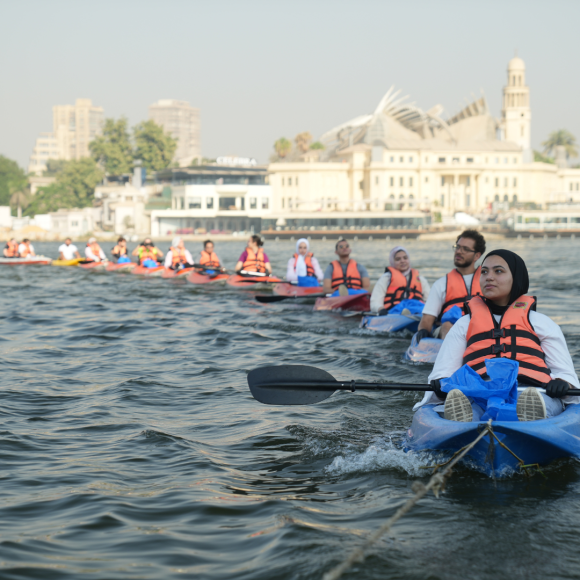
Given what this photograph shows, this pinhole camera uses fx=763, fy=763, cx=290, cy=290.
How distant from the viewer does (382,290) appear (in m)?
11.4

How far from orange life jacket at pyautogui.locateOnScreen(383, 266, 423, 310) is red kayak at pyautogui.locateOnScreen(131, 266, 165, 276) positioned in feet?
46.0

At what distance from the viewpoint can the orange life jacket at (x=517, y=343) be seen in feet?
17.0

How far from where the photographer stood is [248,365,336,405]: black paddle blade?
594cm

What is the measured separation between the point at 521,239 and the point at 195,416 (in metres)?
77.2

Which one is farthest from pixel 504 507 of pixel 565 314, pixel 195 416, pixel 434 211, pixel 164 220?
pixel 434 211

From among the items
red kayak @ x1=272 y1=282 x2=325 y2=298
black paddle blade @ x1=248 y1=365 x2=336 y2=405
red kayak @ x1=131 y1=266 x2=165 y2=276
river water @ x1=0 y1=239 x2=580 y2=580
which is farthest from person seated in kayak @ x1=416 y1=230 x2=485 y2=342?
red kayak @ x1=131 y1=266 x2=165 y2=276

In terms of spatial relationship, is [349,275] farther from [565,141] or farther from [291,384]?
[565,141]

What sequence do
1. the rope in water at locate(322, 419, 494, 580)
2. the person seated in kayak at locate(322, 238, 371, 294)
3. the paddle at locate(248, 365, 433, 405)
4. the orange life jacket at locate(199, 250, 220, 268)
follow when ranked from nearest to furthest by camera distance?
1. the rope in water at locate(322, 419, 494, 580)
2. the paddle at locate(248, 365, 433, 405)
3. the person seated in kayak at locate(322, 238, 371, 294)
4. the orange life jacket at locate(199, 250, 220, 268)

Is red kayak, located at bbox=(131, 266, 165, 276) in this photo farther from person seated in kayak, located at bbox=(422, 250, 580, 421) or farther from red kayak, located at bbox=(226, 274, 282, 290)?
person seated in kayak, located at bbox=(422, 250, 580, 421)

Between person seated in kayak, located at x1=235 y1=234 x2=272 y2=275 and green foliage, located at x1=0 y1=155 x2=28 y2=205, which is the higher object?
green foliage, located at x1=0 y1=155 x2=28 y2=205

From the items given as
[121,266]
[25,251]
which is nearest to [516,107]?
[25,251]

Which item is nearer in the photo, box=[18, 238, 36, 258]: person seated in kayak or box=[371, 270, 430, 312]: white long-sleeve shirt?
box=[371, 270, 430, 312]: white long-sleeve shirt

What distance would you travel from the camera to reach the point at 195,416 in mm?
7020

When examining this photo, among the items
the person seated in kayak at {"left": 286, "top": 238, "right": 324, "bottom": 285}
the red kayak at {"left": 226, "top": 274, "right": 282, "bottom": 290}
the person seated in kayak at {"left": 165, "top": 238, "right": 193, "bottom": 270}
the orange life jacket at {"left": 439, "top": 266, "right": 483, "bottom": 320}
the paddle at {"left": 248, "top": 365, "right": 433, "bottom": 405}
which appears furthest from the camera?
the person seated in kayak at {"left": 165, "top": 238, "right": 193, "bottom": 270}
